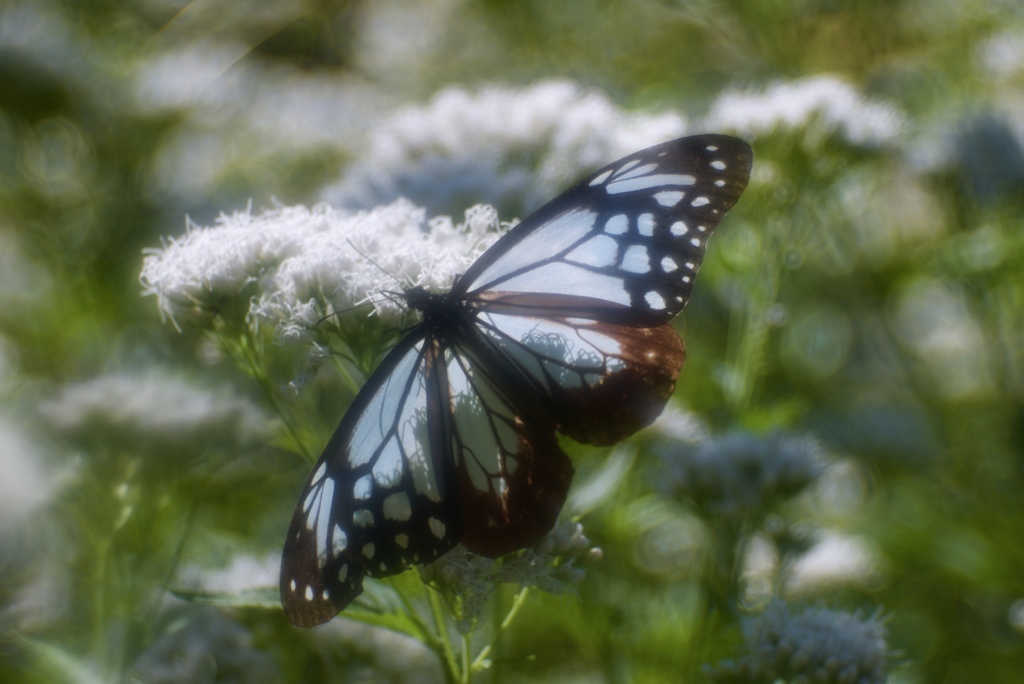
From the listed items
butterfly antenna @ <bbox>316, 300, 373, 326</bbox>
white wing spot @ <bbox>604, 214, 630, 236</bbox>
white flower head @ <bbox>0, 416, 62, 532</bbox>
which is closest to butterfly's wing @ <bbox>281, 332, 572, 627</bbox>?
butterfly antenna @ <bbox>316, 300, 373, 326</bbox>

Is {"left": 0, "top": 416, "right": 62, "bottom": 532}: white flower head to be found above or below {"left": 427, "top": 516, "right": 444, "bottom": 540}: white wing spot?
above

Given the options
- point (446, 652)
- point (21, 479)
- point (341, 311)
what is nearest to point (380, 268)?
point (341, 311)

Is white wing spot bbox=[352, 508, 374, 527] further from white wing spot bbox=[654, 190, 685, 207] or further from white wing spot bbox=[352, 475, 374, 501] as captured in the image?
white wing spot bbox=[654, 190, 685, 207]

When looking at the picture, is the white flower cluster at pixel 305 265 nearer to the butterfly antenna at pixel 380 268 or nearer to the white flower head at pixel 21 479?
the butterfly antenna at pixel 380 268

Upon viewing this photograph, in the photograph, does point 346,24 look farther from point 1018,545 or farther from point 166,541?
point 1018,545

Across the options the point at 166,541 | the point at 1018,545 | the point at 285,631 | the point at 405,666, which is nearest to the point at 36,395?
the point at 166,541

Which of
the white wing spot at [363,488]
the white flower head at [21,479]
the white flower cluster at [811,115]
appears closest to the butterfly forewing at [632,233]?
the white wing spot at [363,488]
